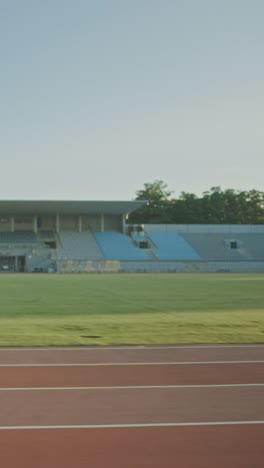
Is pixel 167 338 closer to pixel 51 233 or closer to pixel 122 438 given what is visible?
pixel 122 438

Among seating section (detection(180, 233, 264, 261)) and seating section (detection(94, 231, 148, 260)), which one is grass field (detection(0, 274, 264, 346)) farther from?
seating section (detection(180, 233, 264, 261))

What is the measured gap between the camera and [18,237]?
225 feet

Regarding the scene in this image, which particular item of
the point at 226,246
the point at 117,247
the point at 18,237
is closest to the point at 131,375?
the point at 117,247

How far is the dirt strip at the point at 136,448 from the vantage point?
14.3 feet

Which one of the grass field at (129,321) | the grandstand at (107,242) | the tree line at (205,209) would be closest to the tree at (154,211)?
the tree line at (205,209)

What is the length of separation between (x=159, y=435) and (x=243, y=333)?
276 inches

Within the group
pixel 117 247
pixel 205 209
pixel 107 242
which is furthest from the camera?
pixel 205 209

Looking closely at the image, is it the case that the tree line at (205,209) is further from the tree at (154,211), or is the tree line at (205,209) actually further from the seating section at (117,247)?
the seating section at (117,247)

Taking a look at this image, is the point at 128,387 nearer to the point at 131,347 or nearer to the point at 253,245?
the point at 131,347

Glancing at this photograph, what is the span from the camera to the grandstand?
6406cm

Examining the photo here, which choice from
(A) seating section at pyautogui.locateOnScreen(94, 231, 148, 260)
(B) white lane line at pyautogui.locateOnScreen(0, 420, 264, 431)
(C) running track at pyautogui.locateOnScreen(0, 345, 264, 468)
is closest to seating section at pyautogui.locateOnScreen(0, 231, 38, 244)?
(A) seating section at pyautogui.locateOnScreen(94, 231, 148, 260)

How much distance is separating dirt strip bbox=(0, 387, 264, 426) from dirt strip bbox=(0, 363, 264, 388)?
406 millimetres

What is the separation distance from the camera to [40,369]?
26.1ft

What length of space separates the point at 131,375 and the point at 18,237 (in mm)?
62312
